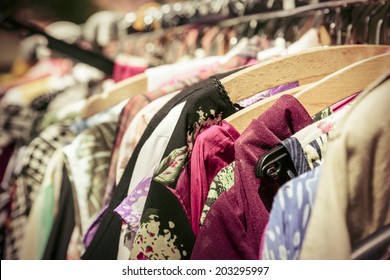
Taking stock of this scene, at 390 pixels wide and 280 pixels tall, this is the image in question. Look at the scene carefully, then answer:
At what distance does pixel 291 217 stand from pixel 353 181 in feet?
0.19

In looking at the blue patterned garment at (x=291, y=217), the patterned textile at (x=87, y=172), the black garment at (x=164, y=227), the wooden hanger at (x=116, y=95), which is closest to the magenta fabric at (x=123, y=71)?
the wooden hanger at (x=116, y=95)

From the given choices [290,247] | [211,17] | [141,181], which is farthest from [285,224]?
[211,17]

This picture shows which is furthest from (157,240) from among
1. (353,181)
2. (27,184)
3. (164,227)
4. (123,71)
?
(123,71)

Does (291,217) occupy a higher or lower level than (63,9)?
lower

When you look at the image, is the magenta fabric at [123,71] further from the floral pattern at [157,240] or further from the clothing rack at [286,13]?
the floral pattern at [157,240]

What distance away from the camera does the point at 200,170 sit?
58 centimetres

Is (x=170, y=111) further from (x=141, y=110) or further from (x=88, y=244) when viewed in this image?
(x=88, y=244)

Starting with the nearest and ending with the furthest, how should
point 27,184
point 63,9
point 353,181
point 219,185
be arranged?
point 353,181, point 219,185, point 27,184, point 63,9

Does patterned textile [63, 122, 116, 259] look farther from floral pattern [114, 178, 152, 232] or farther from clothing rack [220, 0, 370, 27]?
clothing rack [220, 0, 370, 27]

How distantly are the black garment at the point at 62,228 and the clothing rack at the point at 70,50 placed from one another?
1.05 ft

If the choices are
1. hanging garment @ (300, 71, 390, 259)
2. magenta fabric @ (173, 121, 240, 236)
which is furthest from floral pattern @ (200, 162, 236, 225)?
hanging garment @ (300, 71, 390, 259)

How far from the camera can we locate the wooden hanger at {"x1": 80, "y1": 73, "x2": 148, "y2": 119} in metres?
0.90

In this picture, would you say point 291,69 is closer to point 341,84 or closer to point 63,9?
point 341,84

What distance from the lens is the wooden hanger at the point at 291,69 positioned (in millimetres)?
646
